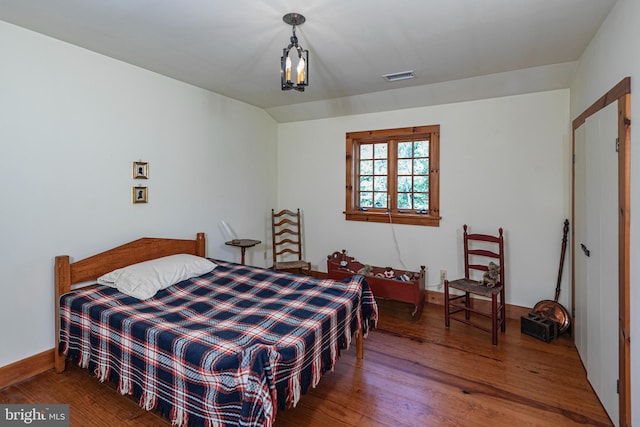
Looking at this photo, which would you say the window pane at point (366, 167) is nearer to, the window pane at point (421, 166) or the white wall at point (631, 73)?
the window pane at point (421, 166)

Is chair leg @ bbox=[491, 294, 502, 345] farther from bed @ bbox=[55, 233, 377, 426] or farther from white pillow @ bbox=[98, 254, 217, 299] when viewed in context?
white pillow @ bbox=[98, 254, 217, 299]

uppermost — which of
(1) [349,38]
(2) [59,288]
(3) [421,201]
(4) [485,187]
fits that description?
(1) [349,38]

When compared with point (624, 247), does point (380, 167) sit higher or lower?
higher

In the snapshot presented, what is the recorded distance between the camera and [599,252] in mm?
2164

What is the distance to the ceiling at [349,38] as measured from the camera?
6.74ft

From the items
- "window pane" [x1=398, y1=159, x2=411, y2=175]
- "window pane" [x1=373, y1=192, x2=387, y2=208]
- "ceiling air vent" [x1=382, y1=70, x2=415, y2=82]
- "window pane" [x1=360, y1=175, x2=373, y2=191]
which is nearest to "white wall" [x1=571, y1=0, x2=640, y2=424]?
"ceiling air vent" [x1=382, y1=70, x2=415, y2=82]

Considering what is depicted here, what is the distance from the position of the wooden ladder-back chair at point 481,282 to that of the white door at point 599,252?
0.63m

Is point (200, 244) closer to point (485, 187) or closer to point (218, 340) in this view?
point (218, 340)

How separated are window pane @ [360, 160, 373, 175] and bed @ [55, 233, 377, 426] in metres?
1.99

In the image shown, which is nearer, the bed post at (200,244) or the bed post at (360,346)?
the bed post at (360,346)

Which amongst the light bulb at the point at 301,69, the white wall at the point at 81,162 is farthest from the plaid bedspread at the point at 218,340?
the light bulb at the point at 301,69

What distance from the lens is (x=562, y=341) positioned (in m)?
2.98

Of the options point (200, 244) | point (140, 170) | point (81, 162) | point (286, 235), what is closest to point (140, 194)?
point (140, 170)

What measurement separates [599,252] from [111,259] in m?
3.57
